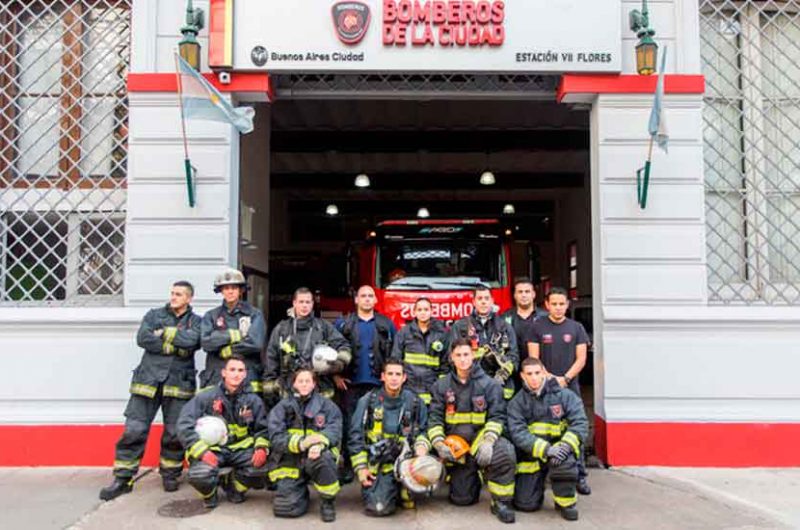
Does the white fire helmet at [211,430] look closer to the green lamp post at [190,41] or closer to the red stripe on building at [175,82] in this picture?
the red stripe on building at [175,82]

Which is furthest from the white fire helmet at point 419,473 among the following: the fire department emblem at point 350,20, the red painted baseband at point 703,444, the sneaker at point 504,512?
the fire department emblem at point 350,20

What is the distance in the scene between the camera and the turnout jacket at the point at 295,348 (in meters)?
5.76

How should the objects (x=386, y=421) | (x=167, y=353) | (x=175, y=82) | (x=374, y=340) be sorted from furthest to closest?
(x=175, y=82) < (x=374, y=340) < (x=167, y=353) < (x=386, y=421)

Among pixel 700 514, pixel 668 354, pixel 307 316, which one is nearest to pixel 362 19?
pixel 307 316

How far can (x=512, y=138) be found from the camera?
12898 millimetres

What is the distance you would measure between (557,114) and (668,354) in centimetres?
614

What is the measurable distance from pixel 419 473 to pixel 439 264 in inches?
135

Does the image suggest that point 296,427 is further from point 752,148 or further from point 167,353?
point 752,148

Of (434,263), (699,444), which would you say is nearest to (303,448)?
(434,263)

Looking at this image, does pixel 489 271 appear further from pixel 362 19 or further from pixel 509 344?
pixel 362 19

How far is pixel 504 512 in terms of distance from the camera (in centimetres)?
507

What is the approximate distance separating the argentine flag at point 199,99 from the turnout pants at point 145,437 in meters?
2.53

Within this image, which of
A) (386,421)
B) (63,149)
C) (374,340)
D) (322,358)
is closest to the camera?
(386,421)

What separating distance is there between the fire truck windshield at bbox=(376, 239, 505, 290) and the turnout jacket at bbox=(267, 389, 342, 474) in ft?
8.78
